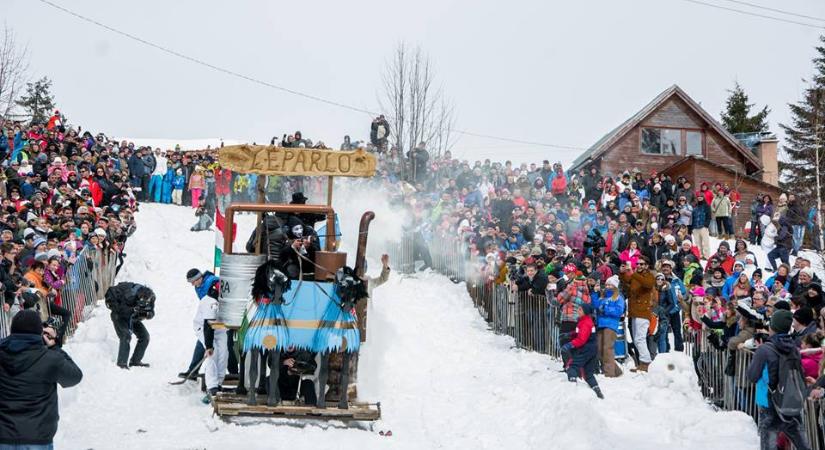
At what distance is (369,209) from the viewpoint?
26.8m

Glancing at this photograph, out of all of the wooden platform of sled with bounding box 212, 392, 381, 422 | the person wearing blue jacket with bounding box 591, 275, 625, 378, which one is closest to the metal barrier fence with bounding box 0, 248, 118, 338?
the wooden platform of sled with bounding box 212, 392, 381, 422

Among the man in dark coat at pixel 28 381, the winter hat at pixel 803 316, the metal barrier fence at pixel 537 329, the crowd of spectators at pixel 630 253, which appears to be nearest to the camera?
the man in dark coat at pixel 28 381

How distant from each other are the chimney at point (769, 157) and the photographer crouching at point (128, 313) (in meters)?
34.7

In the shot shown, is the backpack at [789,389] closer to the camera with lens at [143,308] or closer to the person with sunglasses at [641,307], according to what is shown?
the person with sunglasses at [641,307]

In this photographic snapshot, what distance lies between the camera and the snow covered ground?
403 inches

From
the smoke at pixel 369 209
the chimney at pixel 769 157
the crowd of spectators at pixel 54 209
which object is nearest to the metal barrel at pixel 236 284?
the crowd of spectators at pixel 54 209

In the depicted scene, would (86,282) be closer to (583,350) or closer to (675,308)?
(583,350)

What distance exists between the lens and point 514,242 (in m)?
20.4

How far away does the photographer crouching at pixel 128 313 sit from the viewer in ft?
46.5

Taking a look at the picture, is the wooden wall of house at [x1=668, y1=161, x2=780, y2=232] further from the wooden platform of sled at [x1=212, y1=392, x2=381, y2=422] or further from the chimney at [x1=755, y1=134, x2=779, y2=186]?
the wooden platform of sled at [x1=212, y1=392, x2=381, y2=422]

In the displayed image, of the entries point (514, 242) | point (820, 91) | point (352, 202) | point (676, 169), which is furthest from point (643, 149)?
point (514, 242)

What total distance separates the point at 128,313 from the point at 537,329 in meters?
6.90

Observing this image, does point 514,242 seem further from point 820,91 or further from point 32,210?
point 820,91

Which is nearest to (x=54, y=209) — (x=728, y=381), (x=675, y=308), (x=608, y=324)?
(x=608, y=324)
